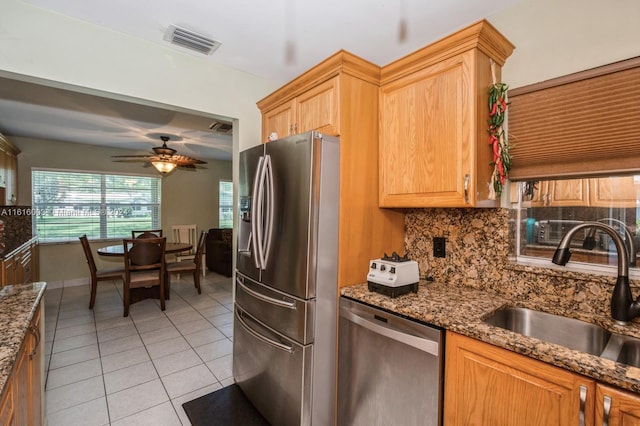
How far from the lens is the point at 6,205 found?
4.09 metres

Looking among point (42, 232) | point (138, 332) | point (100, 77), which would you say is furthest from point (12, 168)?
point (100, 77)

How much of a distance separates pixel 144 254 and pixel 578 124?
4.50m

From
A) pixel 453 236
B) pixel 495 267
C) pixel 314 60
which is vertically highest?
pixel 314 60

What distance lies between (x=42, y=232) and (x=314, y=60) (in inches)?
215

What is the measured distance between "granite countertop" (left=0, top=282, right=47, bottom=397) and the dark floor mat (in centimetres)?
120

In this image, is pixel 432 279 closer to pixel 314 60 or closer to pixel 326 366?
pixel 326 366

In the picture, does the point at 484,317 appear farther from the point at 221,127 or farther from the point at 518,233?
the point at 221,127

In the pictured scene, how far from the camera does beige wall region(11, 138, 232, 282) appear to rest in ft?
16.0

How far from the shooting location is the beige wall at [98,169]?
16.0 ft

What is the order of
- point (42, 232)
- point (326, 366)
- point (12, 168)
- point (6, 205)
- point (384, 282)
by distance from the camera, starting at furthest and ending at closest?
point (42, 232) < point (12, 168) < point (6, 205) < point (326, 366) < point (384, 282)

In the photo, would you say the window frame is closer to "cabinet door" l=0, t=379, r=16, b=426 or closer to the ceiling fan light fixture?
"cabinet door" l=0, t=379, r=16, b=426

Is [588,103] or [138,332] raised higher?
[588,103]

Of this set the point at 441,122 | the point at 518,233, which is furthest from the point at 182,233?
the point at 518,233

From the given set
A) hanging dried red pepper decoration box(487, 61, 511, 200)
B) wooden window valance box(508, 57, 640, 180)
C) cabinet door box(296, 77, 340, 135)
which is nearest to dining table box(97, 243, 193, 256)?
cabinet door box(296, 77, 340, 135)
